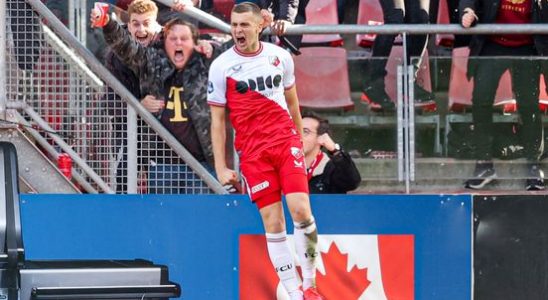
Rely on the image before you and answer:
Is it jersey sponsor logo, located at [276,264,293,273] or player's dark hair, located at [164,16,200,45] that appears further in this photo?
player's dark hair, located at [164,16,200,45]

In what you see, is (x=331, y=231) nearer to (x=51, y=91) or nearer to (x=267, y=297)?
(x=267, y=297)

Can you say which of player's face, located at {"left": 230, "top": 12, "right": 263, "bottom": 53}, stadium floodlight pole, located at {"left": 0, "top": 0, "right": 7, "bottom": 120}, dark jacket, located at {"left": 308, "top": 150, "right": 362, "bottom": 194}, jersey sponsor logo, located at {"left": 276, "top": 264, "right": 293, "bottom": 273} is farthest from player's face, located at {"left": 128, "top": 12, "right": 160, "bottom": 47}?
jersey sponsor logo, located at {"left": 276, "top": 264, "right": 293, "bottom": 273}

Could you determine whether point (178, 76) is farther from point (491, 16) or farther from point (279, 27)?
point (491, 16)

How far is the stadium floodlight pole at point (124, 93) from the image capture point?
9492 mm

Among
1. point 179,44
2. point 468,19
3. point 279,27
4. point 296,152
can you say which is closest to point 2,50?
point 179,44

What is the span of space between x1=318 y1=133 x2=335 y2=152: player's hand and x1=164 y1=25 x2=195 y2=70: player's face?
1201mm

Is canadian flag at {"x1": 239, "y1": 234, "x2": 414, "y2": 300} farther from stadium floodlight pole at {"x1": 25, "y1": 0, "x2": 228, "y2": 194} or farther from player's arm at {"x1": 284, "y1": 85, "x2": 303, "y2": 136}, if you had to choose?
player's arm at {"x1": 284, "y1": 85, "x2": 303, "y2": 136}

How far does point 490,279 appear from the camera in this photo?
991 cm

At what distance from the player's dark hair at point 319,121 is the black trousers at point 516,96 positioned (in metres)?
1.16

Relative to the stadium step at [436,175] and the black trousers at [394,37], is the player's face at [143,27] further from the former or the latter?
the stadium step at [436,175]

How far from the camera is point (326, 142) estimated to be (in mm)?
9555

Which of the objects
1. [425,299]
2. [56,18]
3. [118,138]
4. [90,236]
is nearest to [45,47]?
[56,18]

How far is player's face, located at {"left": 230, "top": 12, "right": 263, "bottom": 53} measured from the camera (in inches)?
346

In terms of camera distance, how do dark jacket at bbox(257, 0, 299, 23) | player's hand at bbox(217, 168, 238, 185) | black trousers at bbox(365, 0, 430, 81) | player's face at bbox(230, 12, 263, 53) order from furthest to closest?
dark jacket at bbox(257, 0, 299, 23)
black trousers at bbox(365, 0, 430, 81)
player's hand at bbox(217, 168, 238, 185)
player's face at bbox(230, 12, 263, 53)
